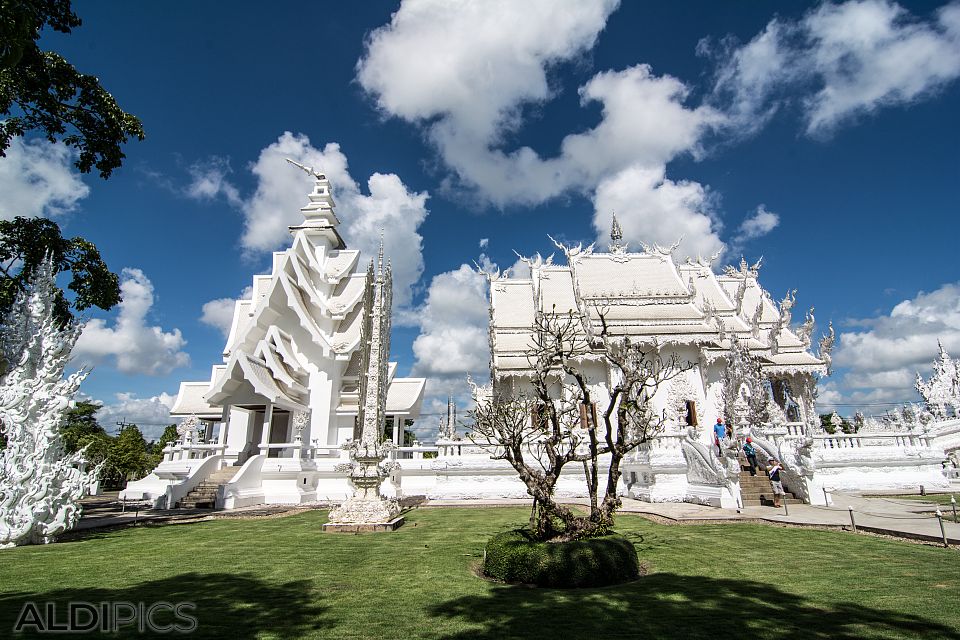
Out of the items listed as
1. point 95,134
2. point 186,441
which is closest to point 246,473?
point 186,441

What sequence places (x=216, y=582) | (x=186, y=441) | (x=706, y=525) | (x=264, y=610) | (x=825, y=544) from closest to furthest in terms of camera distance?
(x=264, y=610)
(x=216, y=582)
(x=825, y=544)
(x=706, y=525)
(x=186, y=441)

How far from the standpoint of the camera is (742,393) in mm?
18016

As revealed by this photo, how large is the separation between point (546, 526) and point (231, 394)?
14775 millimetres

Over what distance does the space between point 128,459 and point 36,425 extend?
18.1 metres

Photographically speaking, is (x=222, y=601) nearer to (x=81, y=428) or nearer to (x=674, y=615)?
(x=674, y=615)

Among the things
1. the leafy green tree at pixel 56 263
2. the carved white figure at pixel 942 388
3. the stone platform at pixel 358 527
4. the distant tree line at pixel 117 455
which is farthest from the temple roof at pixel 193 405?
the carved white figure at pixel 942 388

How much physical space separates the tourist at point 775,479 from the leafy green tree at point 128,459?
2662 centimetres

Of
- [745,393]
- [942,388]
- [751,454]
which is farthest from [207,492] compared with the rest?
[942,388]

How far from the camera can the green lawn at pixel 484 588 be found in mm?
4258

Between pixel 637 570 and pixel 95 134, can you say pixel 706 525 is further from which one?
pixel 95 134

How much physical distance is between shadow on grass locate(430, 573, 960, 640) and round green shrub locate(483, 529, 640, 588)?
156 millimetres

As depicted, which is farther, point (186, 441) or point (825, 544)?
point (186, 441)

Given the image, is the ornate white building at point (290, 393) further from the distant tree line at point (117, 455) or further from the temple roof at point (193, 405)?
the distant tree line at point (117, 455)

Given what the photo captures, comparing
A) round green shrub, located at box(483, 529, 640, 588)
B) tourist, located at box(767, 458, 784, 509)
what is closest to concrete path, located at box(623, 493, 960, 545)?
tourist, located at box(767, 458, 784, 509)
